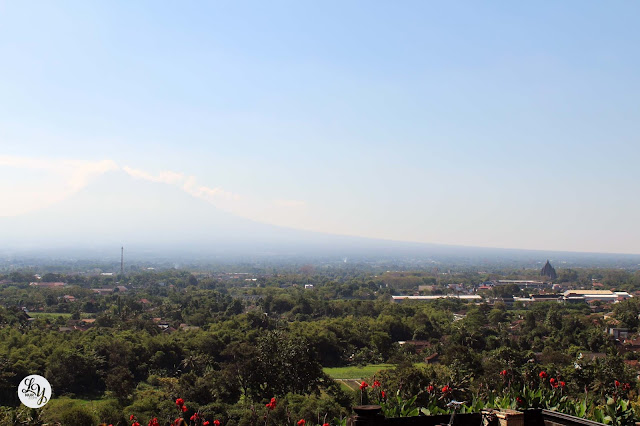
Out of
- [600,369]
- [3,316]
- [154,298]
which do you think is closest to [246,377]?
[600,369]

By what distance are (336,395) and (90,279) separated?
69214 millimetres

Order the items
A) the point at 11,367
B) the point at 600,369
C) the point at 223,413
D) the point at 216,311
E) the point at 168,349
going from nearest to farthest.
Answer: the point at 223,413
the point at 600,369
the point at 11,367
the point at 168,349
the point at 216,311

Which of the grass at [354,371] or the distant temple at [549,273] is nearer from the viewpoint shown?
the grass at [354,371]

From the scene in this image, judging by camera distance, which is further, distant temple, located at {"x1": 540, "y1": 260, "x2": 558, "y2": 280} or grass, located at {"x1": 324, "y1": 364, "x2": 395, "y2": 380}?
distant temple, located at {"x1": 540, "y1": 260, "x2": 558, "y2": 280}

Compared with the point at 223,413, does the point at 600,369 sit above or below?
above

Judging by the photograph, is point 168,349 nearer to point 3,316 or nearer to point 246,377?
point 246,377

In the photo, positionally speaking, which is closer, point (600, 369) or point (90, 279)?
point (600, 369)

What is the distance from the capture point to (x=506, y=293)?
198ft

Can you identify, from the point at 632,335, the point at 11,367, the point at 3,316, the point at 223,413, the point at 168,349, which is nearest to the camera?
the point at 223,413

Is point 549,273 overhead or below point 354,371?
overhead

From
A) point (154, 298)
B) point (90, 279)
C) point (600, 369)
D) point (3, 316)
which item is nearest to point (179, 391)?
point (600, 369)

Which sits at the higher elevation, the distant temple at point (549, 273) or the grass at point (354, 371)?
the distant temple at point (549, 273)

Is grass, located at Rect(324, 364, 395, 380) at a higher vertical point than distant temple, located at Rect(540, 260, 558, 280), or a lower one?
lower

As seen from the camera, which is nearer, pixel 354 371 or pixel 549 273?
pixel 354 371
